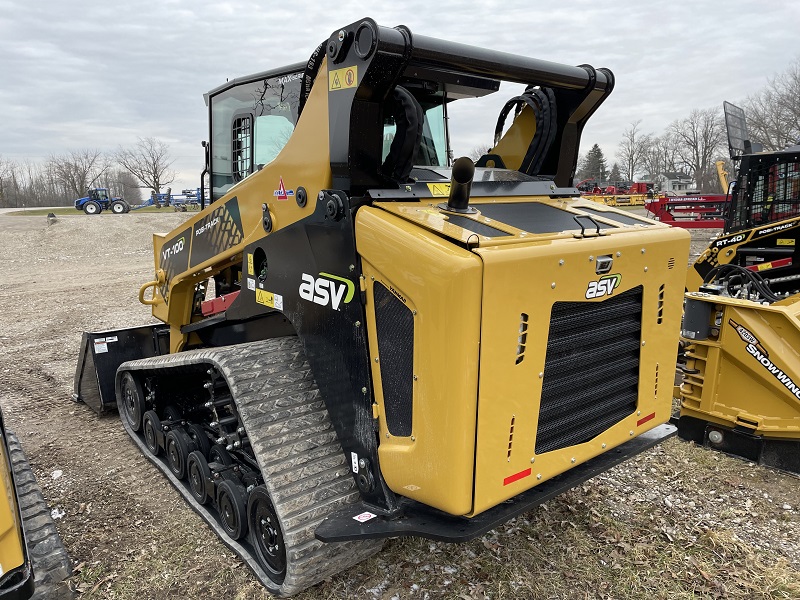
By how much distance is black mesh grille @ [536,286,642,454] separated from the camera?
2604mm

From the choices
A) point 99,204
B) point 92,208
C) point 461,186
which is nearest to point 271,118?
point 461,186

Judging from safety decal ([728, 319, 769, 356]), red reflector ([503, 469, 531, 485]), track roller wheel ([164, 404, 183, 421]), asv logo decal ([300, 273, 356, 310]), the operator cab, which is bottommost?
track roller wheel ([164, 404, 183, 421])

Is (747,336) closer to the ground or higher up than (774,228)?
closer to the ground

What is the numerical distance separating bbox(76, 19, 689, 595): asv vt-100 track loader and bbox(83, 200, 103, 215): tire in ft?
112

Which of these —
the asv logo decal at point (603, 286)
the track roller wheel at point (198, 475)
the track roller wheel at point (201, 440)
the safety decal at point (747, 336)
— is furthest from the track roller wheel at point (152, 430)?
the safety decal at point (747, 336)

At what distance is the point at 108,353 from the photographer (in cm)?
529

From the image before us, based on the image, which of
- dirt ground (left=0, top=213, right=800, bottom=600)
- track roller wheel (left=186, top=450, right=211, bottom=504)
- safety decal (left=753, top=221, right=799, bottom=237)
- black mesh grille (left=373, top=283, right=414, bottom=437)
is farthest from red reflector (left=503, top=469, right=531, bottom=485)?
safety decal (left=753, top=221, right=799, bottom=237)

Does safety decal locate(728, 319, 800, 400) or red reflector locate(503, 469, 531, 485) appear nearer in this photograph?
red reflector locate(503, 469, 531, 485)

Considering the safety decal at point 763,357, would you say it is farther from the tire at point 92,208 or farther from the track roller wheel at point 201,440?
the tire at point 92,208

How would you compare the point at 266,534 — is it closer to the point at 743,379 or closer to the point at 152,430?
the point at 152,430

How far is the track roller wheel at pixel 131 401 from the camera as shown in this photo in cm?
475

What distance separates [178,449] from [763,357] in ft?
13.9

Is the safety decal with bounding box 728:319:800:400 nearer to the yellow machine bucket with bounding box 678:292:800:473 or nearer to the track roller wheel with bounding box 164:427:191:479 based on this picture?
the yellow machine bucket with bounding box 678:292:800:473

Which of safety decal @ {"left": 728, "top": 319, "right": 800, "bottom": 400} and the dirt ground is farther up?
safety decal @ {"left": 728, "top": 319, "right": 800, "bottom": 400}
